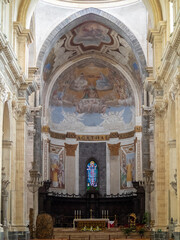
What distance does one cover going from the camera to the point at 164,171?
25609mm

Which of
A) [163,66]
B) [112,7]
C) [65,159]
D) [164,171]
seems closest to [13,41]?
[163,66]

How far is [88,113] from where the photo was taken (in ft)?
146

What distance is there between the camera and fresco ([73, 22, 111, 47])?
38625mm

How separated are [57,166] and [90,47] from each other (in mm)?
10216

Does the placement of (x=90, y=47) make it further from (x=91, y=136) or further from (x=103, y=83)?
(x=91, y=136)

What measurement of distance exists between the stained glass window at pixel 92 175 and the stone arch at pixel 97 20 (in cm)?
1104

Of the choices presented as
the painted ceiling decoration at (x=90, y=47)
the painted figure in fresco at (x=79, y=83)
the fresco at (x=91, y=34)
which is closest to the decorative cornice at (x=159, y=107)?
the painted ceiling decoration at (x=90, y=47)

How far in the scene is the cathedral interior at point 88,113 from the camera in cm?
2445

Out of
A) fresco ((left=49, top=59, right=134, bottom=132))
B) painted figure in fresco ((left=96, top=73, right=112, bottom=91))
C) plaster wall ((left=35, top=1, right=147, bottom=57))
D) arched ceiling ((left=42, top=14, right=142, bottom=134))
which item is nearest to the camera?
plaster wall ((left=35, top=1, right=147, bottom=57))

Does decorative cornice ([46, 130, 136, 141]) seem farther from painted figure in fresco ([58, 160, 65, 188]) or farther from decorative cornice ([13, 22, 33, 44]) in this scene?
decorative cornice ([13, 22, 33, 44])

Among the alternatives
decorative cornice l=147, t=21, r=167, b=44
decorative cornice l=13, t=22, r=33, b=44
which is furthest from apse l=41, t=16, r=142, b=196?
decorative cornice l=147, t=21, r=167, b=44

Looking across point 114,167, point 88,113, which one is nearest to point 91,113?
point 88,113

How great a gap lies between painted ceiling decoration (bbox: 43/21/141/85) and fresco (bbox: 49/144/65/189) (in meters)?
6.00

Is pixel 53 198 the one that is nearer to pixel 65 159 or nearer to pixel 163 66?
pixel 65 159
